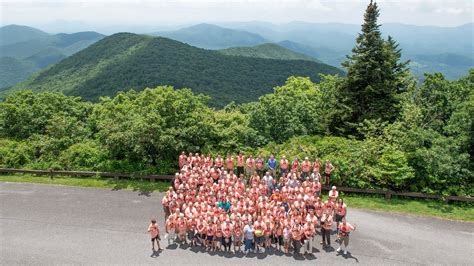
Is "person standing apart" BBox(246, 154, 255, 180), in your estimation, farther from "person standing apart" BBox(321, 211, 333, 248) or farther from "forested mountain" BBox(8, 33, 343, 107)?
"forested mountain" BBox(8, 33, 343, 107)

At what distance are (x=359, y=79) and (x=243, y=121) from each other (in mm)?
9122

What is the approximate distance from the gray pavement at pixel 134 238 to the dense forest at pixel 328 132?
3.20 m

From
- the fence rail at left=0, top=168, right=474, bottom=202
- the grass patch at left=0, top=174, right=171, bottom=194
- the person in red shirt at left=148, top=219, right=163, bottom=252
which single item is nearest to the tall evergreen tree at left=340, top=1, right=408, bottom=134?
the fence rail at left=0, top=168, right=474, bottom=202

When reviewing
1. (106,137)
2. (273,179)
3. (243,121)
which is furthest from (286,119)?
(106,137)

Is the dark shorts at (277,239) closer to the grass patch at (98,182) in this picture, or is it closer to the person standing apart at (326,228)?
the person standing apart at (326,228)

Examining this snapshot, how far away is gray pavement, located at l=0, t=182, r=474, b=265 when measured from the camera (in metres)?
14.4

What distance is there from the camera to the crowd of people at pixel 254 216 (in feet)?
48.4

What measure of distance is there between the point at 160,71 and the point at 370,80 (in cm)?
12095

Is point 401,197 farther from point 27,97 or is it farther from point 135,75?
point 135,75

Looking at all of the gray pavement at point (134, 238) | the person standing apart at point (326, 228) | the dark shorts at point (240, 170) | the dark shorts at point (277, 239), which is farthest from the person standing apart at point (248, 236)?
the dark shorts at point (240, 170)

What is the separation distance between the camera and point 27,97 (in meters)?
35.5

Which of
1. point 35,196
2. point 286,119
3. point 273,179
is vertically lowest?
point 35,196

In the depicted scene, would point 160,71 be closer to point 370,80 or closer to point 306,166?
point 370,80

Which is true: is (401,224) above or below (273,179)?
below
